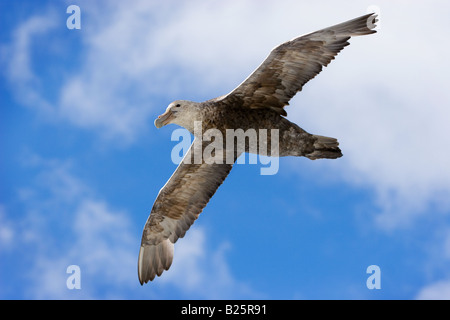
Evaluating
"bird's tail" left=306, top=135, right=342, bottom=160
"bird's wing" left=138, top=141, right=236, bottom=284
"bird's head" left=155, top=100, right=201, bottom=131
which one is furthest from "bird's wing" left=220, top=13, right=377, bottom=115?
"bird's wing" left=138, top=141, right=236, bottom=284

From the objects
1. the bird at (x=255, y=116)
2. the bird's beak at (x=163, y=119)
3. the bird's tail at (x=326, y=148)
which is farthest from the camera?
the bird's beak at (x=163, y=119)

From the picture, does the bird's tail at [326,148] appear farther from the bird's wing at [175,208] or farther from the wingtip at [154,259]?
the wingtip at [154,259]

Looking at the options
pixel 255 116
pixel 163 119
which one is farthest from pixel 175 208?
pixel 255 116

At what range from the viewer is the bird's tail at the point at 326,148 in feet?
36.8

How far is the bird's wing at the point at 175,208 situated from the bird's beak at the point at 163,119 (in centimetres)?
87

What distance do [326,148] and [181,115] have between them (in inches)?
89.6

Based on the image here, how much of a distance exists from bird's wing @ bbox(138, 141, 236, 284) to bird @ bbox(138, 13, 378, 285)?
16 millimetres

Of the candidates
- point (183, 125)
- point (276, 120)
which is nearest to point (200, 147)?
point (183, 125)

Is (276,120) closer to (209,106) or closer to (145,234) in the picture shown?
(209,106)

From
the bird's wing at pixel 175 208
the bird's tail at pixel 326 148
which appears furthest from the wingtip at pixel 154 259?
the bird's tail at pixel 326 148

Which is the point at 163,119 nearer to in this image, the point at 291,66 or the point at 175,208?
the point at 175,208

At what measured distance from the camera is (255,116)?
36.9ft

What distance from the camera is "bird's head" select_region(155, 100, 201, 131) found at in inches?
443

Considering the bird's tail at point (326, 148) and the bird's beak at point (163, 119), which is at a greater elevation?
the bird's beak at point (163, 119)
